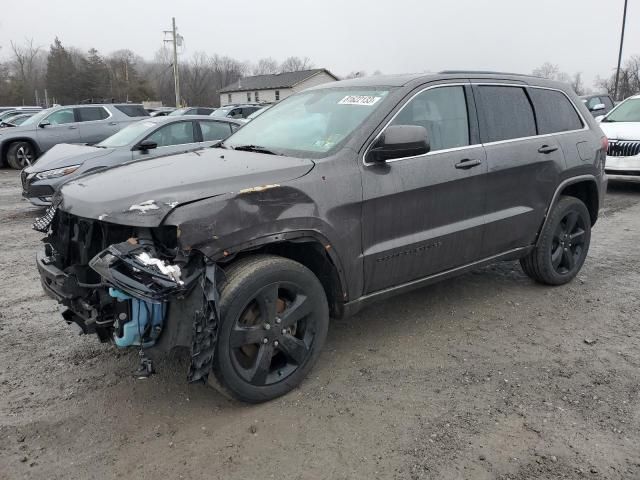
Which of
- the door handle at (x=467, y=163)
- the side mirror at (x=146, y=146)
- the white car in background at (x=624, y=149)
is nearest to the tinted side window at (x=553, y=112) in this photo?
the door handle at (x=467, y=163)

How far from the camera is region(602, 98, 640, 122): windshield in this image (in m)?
10.4

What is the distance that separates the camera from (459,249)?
4.00 m

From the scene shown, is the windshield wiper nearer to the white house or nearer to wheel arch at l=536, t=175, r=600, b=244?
wheel arch at l=536, t=175, r=600, b=244

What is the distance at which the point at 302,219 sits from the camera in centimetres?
312

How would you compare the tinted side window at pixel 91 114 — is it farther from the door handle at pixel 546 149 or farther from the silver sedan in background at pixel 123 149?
the door handle at pixel 546 149

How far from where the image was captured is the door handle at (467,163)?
3889 millimetres

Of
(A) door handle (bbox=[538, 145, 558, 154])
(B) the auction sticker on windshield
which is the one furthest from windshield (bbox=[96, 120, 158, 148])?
(A) door handle (bbox=[538, 145, 558, 154])

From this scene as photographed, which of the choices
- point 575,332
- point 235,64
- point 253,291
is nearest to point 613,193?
point 575,332

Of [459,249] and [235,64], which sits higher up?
[235,64]

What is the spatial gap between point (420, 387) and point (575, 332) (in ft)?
5.02

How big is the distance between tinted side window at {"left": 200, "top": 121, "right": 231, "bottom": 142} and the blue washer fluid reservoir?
6.60 meters

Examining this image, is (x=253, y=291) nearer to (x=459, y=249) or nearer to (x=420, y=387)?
(x=420, y=387)

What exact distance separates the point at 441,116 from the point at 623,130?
24.8 ft

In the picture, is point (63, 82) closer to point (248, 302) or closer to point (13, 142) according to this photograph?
point (13, 142)
